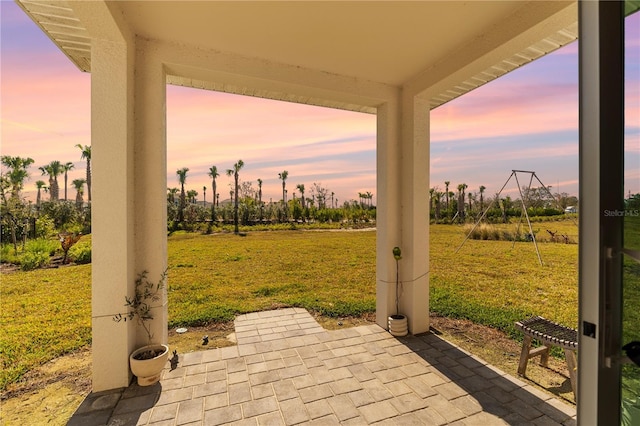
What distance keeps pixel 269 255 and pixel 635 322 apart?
30.7 ft

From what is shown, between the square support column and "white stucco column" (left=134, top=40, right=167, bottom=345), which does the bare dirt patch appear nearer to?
"white stucco column" (left=134, top=40, right=167, bottom=345)

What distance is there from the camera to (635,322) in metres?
1.07

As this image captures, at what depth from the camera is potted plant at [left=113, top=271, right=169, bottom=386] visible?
2566mm

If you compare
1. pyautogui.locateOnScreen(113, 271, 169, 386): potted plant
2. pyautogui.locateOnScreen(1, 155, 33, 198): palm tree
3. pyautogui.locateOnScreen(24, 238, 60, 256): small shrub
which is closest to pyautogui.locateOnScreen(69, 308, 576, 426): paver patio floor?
pyautogui.locateOnScreen(113, 271, 169, 386): potted plant

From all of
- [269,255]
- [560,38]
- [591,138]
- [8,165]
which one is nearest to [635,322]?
[591,138]

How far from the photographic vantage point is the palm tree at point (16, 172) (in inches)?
315

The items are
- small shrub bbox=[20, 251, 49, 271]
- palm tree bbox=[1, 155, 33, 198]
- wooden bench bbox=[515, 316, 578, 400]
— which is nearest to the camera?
wooden bench bbox=[515, 316, 578, 400]

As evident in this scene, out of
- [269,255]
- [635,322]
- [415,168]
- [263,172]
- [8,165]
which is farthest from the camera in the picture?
[263,172]

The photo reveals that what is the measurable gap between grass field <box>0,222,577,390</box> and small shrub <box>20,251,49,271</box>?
1.13 feet

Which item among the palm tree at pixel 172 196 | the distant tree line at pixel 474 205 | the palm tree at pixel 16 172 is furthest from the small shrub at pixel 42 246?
the distant tree line at pixel 474 205

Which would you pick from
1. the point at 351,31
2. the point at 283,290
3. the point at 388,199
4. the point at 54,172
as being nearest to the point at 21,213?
the point at 283,290

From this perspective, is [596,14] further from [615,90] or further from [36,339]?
[36,339]

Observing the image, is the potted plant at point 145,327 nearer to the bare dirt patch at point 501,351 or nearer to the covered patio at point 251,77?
→ the covered patio at point 251,77

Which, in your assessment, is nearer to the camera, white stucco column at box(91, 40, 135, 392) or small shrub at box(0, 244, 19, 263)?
white stucco column at box(91, 40, 135, 392)
